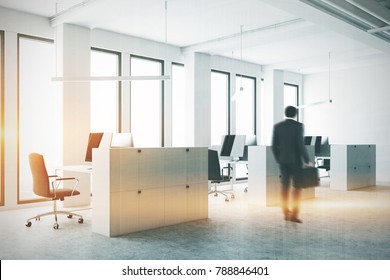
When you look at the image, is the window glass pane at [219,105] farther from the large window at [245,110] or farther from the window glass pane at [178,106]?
the window glass pane at [178,106]

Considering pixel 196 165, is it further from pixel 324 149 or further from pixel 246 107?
pixel 246 107

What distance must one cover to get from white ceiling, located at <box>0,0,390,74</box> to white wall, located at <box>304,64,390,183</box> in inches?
19.5

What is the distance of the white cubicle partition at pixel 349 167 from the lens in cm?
861

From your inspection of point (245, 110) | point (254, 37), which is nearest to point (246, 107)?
point (245, 110)

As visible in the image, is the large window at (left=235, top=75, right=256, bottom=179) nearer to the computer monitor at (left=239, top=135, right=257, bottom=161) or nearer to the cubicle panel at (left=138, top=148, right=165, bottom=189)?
the computer monitor at (left=239, top=135, right=257, bottom=161)

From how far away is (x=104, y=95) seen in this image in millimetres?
7660

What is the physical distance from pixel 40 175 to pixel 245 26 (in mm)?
4680

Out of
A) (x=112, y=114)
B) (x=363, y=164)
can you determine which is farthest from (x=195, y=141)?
(x=363, y=164)

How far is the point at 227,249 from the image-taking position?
394 centimetres

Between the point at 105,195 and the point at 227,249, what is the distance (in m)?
1.56

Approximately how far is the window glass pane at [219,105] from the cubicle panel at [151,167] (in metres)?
4.39

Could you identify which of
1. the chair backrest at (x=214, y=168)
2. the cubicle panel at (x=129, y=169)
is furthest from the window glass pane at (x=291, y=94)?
the cubicle panel at (x=129, y=169)
